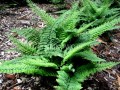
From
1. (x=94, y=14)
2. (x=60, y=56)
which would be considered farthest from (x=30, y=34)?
(x=94, y=14)

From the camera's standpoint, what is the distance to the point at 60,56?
3.35 meters

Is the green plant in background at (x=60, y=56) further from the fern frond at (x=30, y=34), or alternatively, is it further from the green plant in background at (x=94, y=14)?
the green plant in background at (x=94, y=14)

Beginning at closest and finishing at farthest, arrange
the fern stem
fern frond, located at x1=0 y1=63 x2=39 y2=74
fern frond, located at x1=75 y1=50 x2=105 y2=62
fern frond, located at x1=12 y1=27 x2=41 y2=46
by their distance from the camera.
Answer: fern frond, located at x1=0 y1=63 x2=39 y2=74 < the fern stem < fern frond, located at x1=75 y1=50 x2=105 y2=62 < fern frond, located at x1=12 y1=27 x2=41 y2=46

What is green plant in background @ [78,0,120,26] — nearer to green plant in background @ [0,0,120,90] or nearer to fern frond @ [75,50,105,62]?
green plant in background @ [0,0,120,90]

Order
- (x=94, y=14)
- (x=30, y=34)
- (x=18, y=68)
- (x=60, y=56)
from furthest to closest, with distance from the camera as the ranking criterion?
(x=94, y=14), (x=30, y=34), (x=60, y=56), (x=18, y=68)

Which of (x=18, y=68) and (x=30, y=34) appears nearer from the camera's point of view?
(x=18, y=68)

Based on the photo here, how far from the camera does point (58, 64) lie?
3443mm

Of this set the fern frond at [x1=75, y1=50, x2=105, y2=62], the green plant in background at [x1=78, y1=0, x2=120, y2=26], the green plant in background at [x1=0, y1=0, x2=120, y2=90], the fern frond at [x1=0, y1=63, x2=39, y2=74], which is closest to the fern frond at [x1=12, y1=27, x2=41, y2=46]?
the green plant in background at [x1=0, y1=0, x2=120, y2=90]

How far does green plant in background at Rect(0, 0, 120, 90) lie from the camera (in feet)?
10.3

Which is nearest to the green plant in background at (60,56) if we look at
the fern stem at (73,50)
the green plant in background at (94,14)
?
the fern stem at (73,50)

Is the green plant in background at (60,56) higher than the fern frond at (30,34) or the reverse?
the reverse

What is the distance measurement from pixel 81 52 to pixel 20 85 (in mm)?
903

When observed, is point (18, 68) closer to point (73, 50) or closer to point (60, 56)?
point (60, 56)

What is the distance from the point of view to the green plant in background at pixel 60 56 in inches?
124
